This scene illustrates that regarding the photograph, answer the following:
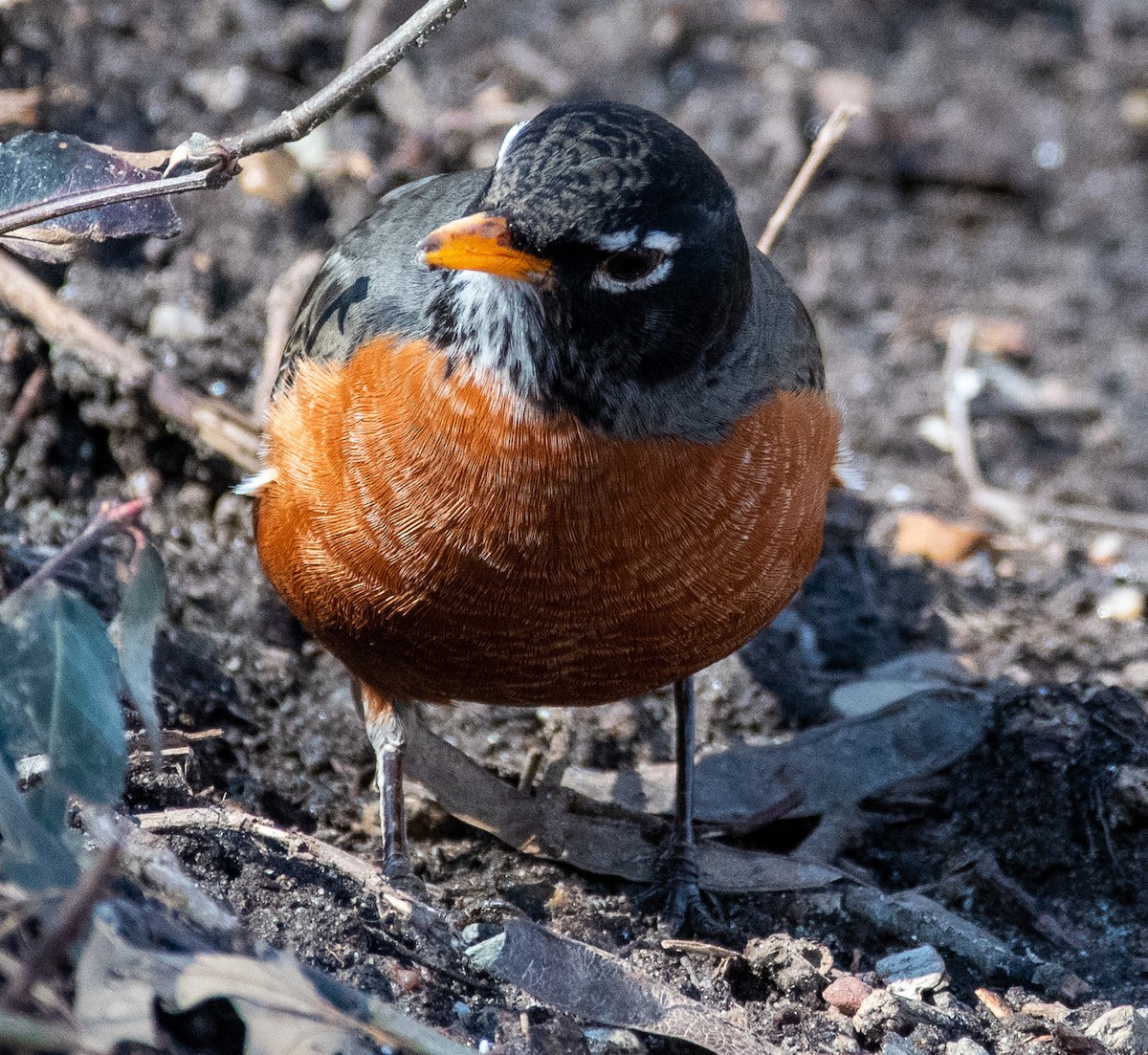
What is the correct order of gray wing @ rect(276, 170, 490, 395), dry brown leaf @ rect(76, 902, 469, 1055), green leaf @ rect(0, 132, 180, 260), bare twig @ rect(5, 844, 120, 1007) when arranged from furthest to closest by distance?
gray wing @ rect(276, 170, 490, 395)
green leaf @ rect(0, 132, 180, 260)
dry brown leaf @ rect(76, 902, 469, 1055)
bare twig @ rect(5, 844, 120, 1007)

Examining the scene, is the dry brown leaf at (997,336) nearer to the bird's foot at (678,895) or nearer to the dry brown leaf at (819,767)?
the dry brown leaf at (819,767)

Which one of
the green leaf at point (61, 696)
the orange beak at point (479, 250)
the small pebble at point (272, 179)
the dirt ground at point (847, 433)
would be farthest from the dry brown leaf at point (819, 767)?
the small pebble at point (272, 179)

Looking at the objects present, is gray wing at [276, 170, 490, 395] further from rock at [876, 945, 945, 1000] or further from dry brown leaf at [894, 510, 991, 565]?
dry brown leaf at [894, 510, 991, 565]

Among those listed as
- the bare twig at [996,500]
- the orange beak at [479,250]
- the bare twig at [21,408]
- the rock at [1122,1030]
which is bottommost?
the rock at [1122,1030]

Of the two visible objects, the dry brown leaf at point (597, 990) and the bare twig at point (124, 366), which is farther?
the bare twig at point (124, 366)

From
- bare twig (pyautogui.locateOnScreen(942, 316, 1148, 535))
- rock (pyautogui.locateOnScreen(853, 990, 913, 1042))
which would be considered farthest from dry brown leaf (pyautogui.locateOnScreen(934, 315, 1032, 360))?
rock (pyautogui.locateOnScreen(853, 990, 913, 1042))

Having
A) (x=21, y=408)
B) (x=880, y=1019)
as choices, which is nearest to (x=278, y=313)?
(x=21, y=408)

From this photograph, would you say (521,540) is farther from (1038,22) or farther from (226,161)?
(1038,22)
